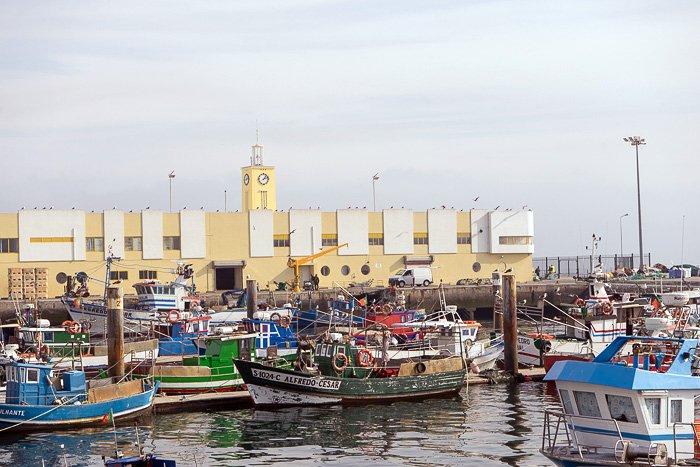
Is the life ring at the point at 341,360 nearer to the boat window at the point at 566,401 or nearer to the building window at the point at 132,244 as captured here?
the boat window at the point at 566,401

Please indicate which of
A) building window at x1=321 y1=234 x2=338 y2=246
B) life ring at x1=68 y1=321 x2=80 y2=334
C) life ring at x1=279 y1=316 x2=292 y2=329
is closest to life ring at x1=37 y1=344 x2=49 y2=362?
life ring at x1=68 y1=321 x2=80 y2=334

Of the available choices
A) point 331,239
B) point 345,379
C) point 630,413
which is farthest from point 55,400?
point 331,239

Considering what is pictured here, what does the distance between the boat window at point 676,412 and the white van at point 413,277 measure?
5287 centimetres

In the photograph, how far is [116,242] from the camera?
67625 mm

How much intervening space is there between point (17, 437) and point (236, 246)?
45.5 m

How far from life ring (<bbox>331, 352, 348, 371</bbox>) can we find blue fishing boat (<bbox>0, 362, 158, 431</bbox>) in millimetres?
6321

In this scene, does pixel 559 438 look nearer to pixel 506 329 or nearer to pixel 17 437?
pixel 506 329

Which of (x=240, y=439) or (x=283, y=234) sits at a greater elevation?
(x=283, y=234)

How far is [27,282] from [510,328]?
4121 centimetres

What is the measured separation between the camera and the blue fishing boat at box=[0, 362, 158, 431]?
83.9 feet

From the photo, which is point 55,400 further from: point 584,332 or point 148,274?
point 148,274

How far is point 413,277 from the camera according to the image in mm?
71312

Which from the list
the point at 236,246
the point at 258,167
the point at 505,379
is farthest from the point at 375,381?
the point at 258,167

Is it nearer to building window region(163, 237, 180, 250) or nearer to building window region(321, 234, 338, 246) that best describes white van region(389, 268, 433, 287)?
building window region(321, 234, 338, 246)
